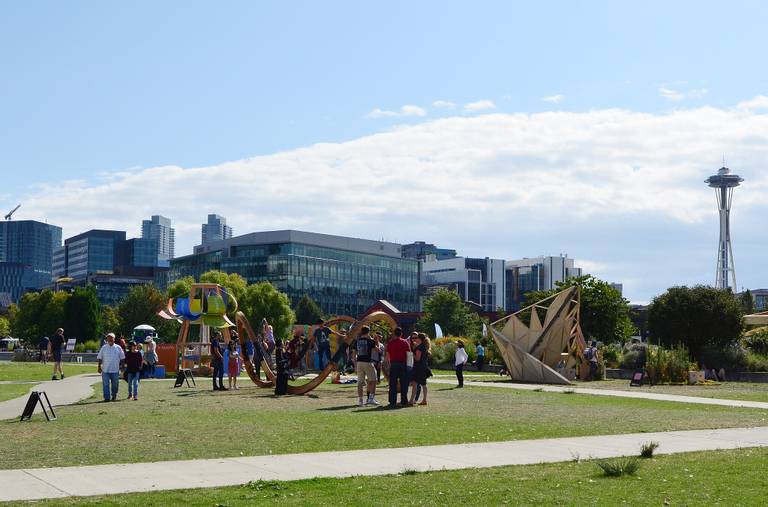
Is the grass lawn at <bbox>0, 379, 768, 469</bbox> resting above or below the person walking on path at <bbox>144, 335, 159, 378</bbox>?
below

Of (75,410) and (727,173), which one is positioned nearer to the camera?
(75,410)

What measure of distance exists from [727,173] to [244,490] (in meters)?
193

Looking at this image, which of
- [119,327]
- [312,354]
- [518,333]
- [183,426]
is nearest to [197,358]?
[312,354]

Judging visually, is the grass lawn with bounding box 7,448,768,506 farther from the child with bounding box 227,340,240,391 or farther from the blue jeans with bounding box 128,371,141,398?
the child with bounding box 227,340,240,391

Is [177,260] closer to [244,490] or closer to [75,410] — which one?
[75,410]

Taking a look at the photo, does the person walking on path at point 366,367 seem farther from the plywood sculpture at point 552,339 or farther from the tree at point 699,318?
the tree at point 699,318

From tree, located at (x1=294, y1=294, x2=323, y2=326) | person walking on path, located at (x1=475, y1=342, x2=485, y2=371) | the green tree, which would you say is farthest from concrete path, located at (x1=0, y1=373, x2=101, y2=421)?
tree, located at (x1=294, y1=294, x2=323, y2=326)

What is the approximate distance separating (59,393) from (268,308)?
212ft

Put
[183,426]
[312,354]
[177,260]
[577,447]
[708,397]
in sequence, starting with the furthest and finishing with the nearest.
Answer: [177,260]
[312,354]
[708,397]
[183,426]
[577,447]

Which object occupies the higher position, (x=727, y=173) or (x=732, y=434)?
(x=727, y=173)

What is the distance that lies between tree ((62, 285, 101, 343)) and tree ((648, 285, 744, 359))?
5913cm

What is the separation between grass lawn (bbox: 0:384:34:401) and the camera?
26.6m

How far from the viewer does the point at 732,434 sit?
16891 millimetres

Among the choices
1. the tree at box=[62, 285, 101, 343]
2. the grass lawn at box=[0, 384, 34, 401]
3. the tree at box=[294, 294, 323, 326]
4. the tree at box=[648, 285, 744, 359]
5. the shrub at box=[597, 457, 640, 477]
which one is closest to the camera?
the shrub at box=[597, 457, 640, 477]
